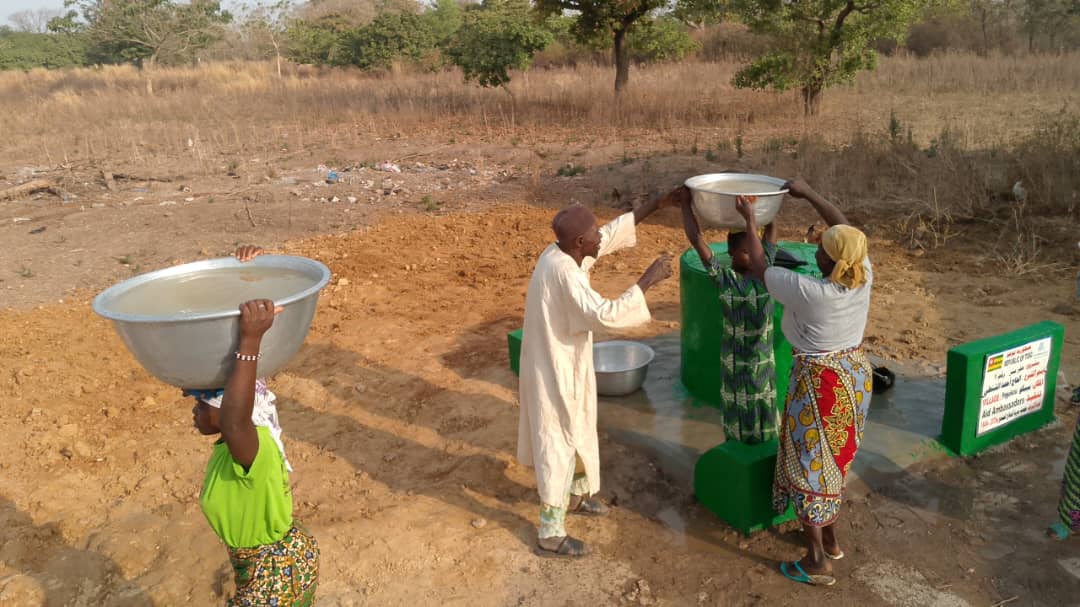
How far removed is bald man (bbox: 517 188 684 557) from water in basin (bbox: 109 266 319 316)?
964 mm

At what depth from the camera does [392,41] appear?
24625 mm

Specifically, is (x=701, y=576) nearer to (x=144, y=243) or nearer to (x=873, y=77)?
(x=144, y=243)

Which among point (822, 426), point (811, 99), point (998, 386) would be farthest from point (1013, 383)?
point (811, 99)

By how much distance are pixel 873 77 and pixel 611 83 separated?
19.1 feet

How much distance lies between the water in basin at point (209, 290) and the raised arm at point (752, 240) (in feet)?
5.20

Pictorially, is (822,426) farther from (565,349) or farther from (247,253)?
(247,253)

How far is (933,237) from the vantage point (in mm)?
7203

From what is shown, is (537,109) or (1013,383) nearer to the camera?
(1013,383)

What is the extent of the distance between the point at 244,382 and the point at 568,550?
173 cm

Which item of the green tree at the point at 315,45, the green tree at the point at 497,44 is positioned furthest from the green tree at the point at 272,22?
the green tree at the point at 497,44

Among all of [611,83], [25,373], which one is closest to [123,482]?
[25,373]

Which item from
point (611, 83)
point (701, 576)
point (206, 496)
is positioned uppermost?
point (611, 83)

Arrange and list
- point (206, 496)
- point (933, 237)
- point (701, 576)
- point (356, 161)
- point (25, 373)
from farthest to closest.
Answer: point (356, 161) → point (933, 237) → point (25, 373) → point (701, 576) → point (206, 496)

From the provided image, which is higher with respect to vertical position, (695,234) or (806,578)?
(695,234)
